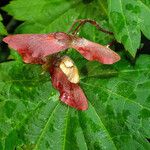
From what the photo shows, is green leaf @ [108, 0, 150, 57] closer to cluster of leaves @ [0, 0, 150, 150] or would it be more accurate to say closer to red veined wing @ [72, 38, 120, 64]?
cluster of leaves @ [0, 0, 150, 150]

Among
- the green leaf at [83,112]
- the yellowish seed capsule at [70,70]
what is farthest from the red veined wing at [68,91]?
the green leaf at [83,112]

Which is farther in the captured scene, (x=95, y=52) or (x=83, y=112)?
(x=83, y=112)

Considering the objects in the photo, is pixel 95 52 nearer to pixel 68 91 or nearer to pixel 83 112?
pixel 68 91

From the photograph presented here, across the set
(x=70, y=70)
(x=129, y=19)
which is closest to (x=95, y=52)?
(x=70, y=70)

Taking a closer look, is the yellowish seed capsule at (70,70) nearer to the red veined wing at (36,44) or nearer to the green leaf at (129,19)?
the red veined wing at (36,44)

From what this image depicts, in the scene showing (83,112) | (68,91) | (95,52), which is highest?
(95,52)
